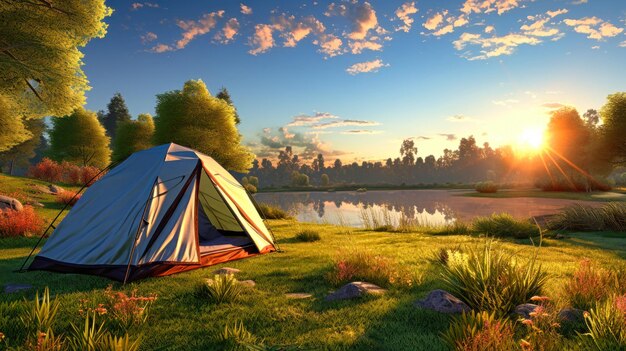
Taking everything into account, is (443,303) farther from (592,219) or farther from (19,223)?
(19,223)

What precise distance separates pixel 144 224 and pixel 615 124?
33483mm

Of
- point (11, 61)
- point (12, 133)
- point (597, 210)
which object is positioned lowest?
point (597, 210)

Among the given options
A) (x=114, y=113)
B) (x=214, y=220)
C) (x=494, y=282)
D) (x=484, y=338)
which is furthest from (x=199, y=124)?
(x=114, y=113)

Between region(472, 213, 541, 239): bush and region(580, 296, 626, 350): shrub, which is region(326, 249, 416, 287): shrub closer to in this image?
region(580, 296, 626, 350): shrub

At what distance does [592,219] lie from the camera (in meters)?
15.8

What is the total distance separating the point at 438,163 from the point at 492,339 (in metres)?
119

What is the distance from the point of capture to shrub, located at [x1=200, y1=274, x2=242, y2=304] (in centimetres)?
611

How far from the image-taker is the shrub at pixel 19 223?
13.1 metres

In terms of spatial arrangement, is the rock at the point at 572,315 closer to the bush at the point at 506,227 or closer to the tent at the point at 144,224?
the tent at the point at 144,224

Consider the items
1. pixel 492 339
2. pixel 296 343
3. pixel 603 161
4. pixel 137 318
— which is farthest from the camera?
pixel 603 161

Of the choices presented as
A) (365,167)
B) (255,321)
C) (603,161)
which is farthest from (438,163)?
(255,321)

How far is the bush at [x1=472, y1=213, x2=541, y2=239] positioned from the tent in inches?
387

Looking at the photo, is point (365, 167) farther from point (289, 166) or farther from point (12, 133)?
point (12, 133)

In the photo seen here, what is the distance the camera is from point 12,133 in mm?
20062
